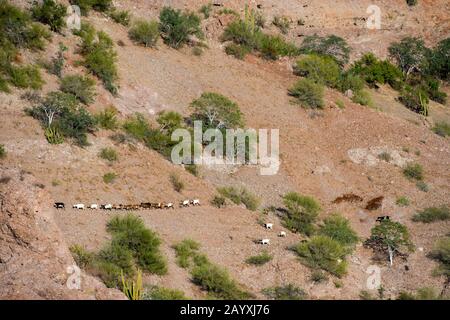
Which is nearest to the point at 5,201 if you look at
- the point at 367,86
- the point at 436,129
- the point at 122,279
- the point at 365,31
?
the point at 122,279

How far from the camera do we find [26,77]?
92.1 feet

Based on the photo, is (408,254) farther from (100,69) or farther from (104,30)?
(104,30)

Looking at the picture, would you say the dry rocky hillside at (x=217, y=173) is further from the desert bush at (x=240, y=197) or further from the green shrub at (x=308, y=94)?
the green shrub at (x=308, y=94)

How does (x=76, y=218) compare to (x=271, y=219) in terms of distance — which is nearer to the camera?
(x=76, y=218)

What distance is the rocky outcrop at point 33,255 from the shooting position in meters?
16.4

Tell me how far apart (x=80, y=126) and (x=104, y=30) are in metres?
9.76

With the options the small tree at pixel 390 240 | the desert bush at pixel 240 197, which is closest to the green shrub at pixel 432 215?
the small tree at pixel 390 240

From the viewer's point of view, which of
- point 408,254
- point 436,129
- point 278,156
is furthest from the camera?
point 436,129

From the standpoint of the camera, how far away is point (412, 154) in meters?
32.7

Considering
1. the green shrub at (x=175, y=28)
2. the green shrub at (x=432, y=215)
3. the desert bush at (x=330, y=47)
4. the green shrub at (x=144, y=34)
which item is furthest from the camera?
the desert bush at (x=330, y=47)

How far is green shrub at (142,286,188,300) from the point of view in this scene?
18281mm

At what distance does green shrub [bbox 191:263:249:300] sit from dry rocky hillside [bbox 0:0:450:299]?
13.0 inches

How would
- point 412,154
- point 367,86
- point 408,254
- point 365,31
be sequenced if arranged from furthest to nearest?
point 365,31
point 367,86
point 412,154
point 408,254

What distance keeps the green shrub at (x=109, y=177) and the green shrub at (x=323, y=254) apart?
6.39 metres
